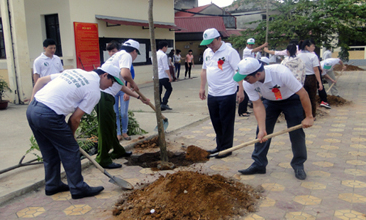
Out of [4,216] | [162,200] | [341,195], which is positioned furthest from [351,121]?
[4,216]

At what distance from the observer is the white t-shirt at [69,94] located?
9.99 feet

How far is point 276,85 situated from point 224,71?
111cm

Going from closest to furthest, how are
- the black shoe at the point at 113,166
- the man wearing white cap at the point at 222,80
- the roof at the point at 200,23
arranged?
the black shoe at the point at 113,166 < the man wearing white cap at the point at 222,80 < the roof at the point at 200,23

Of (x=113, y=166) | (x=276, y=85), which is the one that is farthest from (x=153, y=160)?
(x=276, y=85)

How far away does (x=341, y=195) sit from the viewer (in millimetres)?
3346

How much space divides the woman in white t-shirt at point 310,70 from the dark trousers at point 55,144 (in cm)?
475

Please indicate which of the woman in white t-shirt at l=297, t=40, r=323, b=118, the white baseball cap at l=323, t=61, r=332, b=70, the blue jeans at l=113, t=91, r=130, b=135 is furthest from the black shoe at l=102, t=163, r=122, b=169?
the white baseball cap at l=323, t=61, r=332, b=70

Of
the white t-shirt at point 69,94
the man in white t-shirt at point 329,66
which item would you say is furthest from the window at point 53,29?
the white t-shirt at point 69,94

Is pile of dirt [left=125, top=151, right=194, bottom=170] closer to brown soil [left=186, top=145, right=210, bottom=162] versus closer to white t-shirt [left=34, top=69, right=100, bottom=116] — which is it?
brown soil [left=186, top=145, right=210, bottom=162]

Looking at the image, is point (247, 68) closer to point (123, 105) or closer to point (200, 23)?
point (123, 105)

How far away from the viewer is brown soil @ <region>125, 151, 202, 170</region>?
14.5ft

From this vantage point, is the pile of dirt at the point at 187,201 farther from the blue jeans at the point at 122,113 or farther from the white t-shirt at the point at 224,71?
the blue jeans at the point at 122,113

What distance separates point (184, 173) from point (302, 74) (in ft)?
11.1

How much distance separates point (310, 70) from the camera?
21.6 feet
